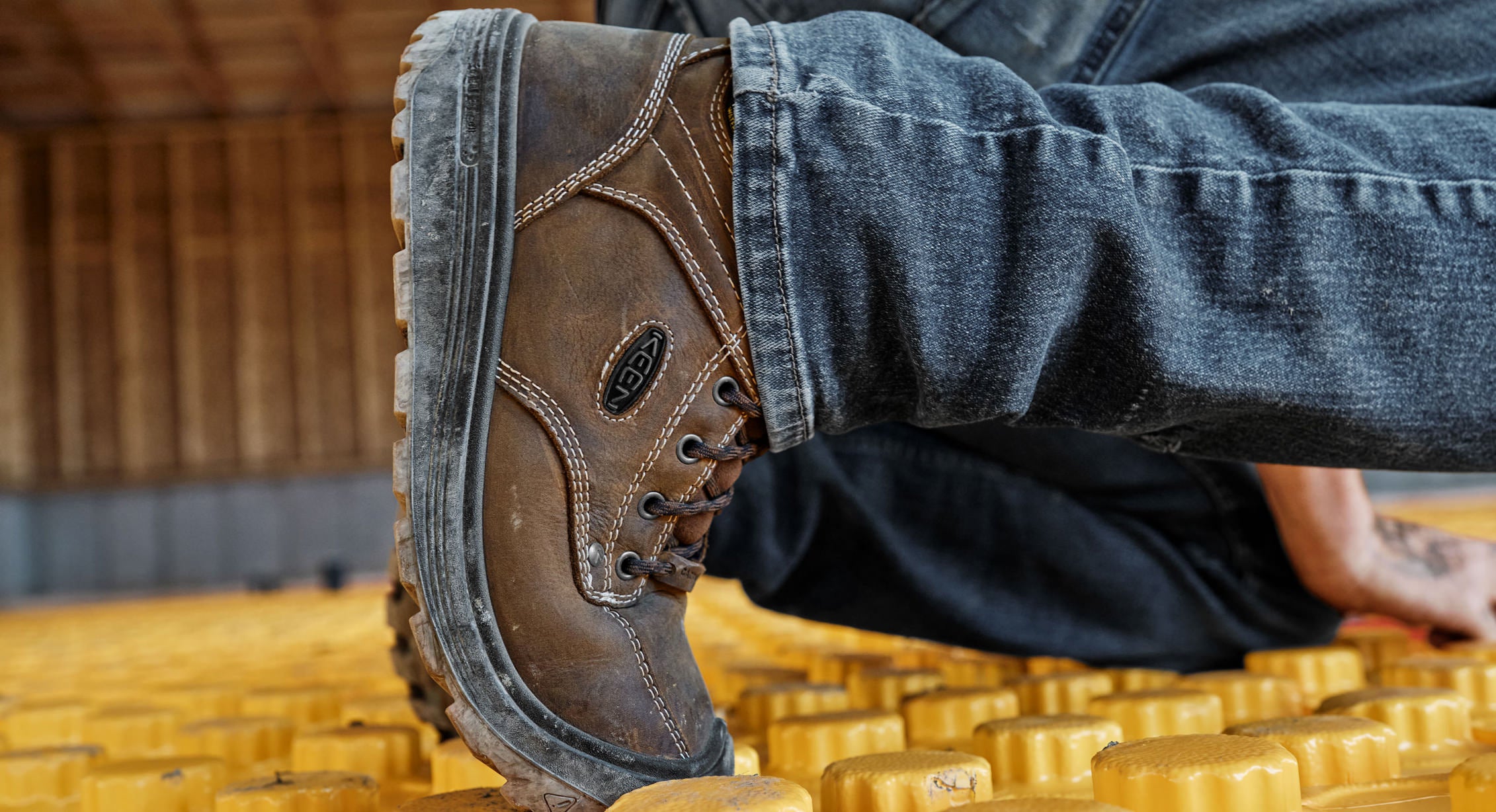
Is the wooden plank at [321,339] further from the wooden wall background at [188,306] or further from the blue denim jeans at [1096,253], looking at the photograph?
the blue denim jeans at [1096,253]

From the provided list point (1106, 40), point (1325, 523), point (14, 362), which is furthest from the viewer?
point (14, 362)

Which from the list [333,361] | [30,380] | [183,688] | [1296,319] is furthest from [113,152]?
[1296,319]

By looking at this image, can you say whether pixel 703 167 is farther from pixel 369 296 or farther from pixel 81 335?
pixel 81 335

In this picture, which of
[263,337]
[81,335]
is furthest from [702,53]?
[81,335]

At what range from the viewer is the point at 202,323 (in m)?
9.00

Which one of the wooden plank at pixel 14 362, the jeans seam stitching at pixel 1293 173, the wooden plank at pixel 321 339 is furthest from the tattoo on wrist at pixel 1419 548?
the wooden plank at pixel 14 362

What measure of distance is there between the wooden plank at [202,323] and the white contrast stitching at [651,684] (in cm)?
939

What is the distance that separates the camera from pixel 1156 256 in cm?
64

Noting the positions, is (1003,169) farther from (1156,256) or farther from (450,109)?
(450,109)

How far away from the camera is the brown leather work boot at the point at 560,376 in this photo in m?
0.66

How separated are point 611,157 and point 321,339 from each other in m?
9.09

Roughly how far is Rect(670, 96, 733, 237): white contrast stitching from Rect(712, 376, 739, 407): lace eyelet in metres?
0.08

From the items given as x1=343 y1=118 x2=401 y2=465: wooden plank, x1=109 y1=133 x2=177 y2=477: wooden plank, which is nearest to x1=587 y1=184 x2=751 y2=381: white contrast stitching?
x1=343 y1=118 x2=401 y2=465: wooden plank

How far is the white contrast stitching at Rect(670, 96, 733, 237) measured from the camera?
2.21 feet
